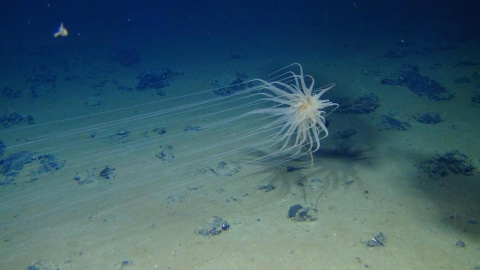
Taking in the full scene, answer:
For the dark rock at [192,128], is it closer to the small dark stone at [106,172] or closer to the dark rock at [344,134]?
the small dark stone at [106,172]

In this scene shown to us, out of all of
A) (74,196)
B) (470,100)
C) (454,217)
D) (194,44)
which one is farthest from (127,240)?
(194,44)

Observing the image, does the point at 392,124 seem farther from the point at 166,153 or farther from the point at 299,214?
the point at 166,153

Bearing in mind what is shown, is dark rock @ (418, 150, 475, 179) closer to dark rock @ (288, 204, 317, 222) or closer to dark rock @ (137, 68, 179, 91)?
dark rock @ (288, 204, 317, 222)

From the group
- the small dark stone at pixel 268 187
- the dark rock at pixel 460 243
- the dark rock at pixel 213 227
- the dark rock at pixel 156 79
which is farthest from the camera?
the dark rock at pixel 156 79

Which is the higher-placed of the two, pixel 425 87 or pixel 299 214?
pixel 425 87

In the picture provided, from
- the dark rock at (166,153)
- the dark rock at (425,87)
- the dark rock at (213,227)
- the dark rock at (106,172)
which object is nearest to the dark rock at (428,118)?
the dark rock at (425,87)

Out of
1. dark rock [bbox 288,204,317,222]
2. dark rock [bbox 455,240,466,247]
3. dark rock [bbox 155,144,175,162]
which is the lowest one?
dark rock [bbox 455,240,466,247]

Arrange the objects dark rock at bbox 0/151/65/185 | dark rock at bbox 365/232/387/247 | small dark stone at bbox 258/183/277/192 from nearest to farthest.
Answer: dark rock at bbox 365/232/387/247 → small dark stone at bbox 258/183/277/192 → dark rock at bbox 0/151/65/185

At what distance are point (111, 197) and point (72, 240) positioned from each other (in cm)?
163

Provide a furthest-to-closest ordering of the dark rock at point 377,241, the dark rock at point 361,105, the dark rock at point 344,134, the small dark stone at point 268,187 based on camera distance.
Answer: the dark rock at point 361,105, the dark rock at point 344,134, the small dark stone at point 268,187, the dark rock at point 377,241

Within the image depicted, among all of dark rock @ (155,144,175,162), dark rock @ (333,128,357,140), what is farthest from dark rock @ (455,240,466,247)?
dark rock @ (155,144,175,162)

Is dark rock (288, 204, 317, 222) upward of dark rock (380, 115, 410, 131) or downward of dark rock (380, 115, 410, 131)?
downward

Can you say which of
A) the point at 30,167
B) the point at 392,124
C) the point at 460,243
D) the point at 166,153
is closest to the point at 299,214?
the point at 460,243

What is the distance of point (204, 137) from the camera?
1095 centimetres
